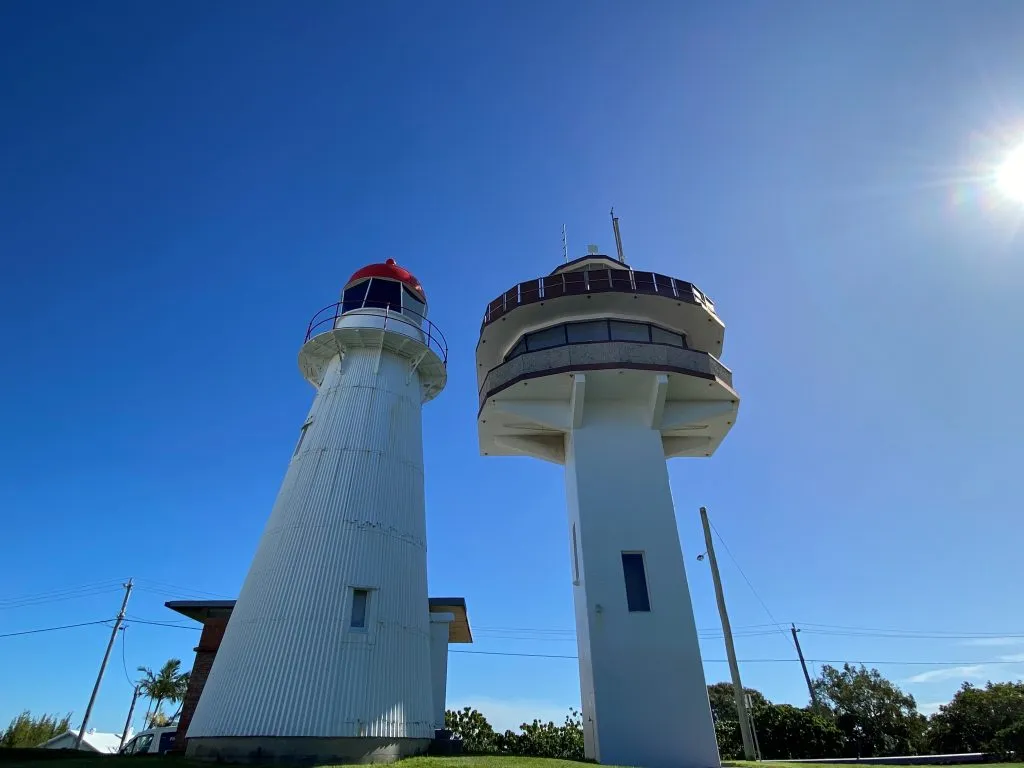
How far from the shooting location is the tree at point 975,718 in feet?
94.8

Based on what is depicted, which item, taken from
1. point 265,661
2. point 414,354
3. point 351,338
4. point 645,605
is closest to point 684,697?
point 645,605

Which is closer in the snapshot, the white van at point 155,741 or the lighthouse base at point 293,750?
the lighthouse base at point 293,750

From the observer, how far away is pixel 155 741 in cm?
1886

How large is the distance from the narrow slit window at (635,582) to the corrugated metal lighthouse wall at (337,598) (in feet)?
17.6

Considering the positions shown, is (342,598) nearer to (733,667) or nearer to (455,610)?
(455,610)

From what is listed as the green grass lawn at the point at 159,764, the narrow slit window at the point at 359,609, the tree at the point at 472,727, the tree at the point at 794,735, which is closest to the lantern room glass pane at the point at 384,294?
the narrow slit window at the point at 359,609

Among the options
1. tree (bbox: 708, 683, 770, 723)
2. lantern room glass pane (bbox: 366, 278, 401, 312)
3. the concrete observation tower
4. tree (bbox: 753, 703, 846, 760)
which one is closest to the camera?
the concrete observation tower

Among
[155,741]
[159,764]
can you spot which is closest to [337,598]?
[159,764]

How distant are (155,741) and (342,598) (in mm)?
13317

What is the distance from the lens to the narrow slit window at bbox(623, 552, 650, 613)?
14.4 m

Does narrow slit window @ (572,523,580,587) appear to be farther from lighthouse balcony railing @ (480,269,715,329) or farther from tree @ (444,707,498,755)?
tree @ (444,707,498,755)

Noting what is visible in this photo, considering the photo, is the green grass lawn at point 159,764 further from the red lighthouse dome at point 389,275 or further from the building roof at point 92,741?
the building roof at point 92,741

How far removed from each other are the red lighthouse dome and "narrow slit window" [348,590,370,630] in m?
10.8

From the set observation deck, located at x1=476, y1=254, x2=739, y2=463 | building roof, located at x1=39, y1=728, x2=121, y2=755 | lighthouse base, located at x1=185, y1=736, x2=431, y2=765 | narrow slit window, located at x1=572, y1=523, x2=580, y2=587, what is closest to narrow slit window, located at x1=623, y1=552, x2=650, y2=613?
narrow slit window, located at x1=572, y1=523, x2=580, y2=587
